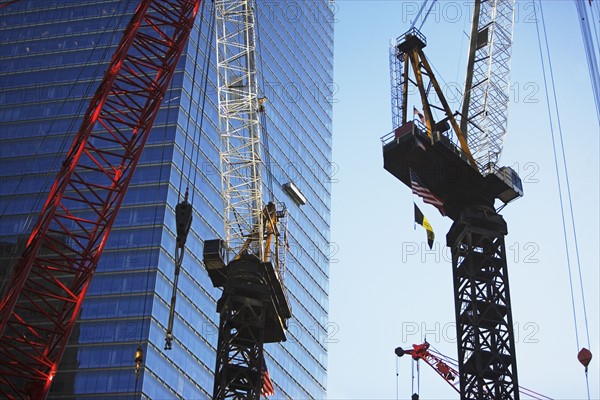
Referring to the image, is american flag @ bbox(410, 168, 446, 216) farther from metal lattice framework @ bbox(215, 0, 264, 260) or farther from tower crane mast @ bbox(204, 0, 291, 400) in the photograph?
metal lattice framework @ bbox(215, 0, 264, 260)

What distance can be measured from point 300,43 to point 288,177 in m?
28.8

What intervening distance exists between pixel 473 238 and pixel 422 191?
364 centimetres

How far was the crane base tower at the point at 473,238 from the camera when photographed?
5472 centimetres

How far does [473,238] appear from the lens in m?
57.8

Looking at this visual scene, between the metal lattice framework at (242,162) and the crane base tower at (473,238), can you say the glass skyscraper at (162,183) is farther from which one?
the crane base tower at (473,238)

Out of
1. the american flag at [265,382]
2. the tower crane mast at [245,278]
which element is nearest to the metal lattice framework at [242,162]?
the tower crane mast at [245,278]

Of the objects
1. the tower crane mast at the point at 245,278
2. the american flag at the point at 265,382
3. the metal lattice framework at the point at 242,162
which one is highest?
the metal lattice framework at the point at 242,162

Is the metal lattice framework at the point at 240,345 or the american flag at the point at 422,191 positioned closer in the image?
the american flag at the point at 422,191

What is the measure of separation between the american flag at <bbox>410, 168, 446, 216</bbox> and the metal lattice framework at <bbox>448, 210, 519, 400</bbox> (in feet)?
5.54

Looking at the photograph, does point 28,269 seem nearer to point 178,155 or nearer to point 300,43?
point 178,155

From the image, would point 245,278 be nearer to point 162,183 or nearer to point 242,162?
point 242,162

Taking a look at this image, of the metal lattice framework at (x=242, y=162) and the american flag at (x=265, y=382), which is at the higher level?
the metal lattice framework at (x=242, y=162)

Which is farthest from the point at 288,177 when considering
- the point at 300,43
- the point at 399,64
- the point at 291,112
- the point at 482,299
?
the point at 482,299

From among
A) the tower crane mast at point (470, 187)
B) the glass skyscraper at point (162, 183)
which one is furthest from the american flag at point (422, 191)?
the glass skyscraper at point (162, 183)
